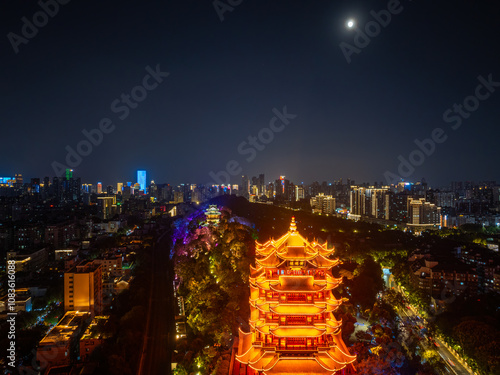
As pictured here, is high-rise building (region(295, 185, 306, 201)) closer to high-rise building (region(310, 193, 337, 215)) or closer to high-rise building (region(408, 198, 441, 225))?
high-rise building (region(310, 193, 337, 215))

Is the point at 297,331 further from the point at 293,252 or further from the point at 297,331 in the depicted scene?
the point at 293,252

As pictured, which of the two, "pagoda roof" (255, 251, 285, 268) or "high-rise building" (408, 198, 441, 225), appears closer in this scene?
"pagoda roof" (255, 251, 285, 268)

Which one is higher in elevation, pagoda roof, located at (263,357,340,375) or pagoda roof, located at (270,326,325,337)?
pagoda roof, located at (270,326,325,337)

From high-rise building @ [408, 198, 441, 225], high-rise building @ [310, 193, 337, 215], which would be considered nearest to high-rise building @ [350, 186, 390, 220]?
high-rise building @ [310, 193, 337, 215]

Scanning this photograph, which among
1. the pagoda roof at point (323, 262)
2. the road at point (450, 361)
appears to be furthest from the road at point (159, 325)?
the road at point (450, 361)

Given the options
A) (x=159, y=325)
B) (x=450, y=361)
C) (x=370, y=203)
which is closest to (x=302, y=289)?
(x=450, y=361)

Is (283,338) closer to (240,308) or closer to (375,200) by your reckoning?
(240,308)
